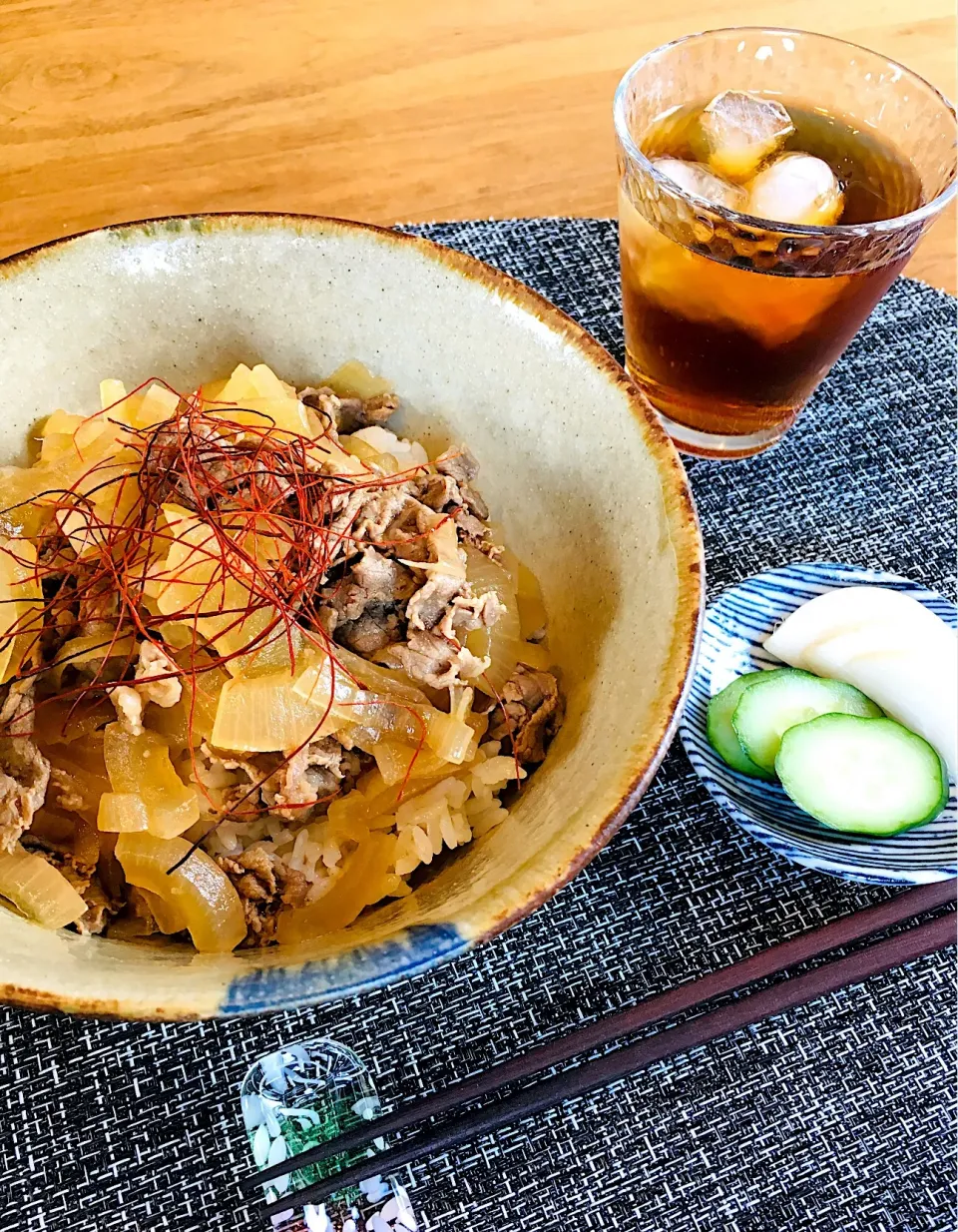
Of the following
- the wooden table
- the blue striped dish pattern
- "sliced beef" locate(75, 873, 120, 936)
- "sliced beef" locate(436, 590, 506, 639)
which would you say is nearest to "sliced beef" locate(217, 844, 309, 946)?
"sliced beef" locate(75, 873, 120, 936)

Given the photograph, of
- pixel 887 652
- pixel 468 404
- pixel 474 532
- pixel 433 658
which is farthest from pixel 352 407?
pixel 887 652

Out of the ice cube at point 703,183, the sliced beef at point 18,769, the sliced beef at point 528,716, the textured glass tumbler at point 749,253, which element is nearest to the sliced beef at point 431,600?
the sliced beef at point 528,716

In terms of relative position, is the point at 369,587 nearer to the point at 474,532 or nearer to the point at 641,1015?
the point at 474,532

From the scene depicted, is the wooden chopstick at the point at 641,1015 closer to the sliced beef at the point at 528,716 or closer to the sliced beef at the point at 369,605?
the sliced beef at the point at 528,716

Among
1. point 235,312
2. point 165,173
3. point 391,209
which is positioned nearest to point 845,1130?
point 235,312

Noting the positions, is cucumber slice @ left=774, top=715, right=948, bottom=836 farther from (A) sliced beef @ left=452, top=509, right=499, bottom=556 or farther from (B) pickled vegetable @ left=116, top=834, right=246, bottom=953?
(B) pickled vegetable @ left=116, top=834, right=246, bottom=953
